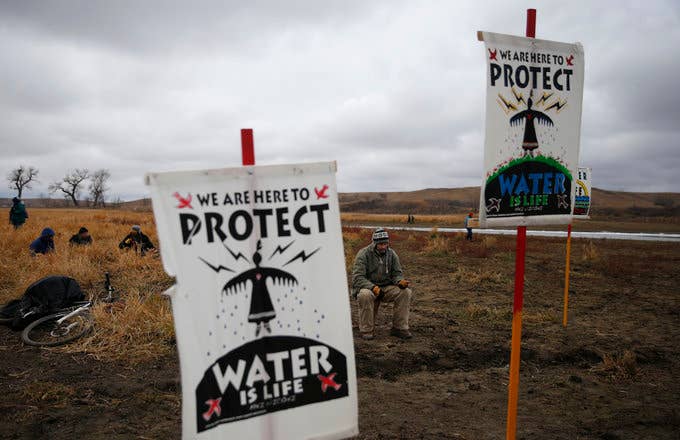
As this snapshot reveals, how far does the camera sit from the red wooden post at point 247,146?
2043 millimetres

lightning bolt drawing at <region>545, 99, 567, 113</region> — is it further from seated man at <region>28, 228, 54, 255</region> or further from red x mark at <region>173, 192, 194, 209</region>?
seated man at <region>28, 228, 54, 255</region>

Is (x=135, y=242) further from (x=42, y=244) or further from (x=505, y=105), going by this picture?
(x=505, y=105)

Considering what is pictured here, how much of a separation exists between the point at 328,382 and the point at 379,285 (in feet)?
13.3

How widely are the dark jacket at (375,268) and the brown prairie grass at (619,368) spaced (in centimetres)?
263

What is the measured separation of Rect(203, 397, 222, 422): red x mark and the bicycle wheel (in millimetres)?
4530

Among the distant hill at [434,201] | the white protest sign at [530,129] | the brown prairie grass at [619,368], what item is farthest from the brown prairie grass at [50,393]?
the distant hill at [434,201]

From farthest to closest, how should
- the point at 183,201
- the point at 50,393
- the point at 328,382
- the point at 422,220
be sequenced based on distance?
the point at 422,220 → the point at 50,393 → the point at 328,382 → the point at 183,201

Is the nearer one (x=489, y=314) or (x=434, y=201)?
(x=489, y=314)

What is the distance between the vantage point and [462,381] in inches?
181

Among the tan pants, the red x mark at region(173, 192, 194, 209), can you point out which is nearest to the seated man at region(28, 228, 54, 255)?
the tan pants

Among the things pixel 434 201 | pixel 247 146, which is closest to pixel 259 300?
pixel 247 146

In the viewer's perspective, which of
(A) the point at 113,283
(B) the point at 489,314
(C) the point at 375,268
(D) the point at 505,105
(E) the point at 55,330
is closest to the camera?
(D) the point at 505,105

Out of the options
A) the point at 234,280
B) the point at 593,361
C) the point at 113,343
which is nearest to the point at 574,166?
the point at 234,280

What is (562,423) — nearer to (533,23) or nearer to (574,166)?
(574,166)
